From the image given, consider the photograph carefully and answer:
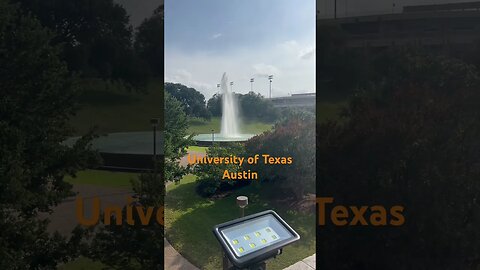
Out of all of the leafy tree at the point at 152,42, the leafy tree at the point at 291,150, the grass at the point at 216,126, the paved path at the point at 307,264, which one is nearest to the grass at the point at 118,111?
the leafy tree at the point at 152,42

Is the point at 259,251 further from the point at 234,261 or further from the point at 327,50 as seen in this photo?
the point at 327,50

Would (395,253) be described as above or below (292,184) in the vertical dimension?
below

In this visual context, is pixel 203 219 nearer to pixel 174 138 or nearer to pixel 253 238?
pixel 174 138

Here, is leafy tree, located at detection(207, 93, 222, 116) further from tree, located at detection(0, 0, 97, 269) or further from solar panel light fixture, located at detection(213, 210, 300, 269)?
solar panel light fixture, located at detection(213, 210, 300, 269)

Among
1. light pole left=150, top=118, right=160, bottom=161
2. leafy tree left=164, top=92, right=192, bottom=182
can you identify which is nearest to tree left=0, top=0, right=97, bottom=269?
light pole left=150, top=118, right=160, bottom=161

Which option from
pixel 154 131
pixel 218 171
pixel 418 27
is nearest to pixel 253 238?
pixel 218 171

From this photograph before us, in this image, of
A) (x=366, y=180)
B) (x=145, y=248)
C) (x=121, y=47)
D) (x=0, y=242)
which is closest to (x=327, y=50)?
(x=366, y=180)
